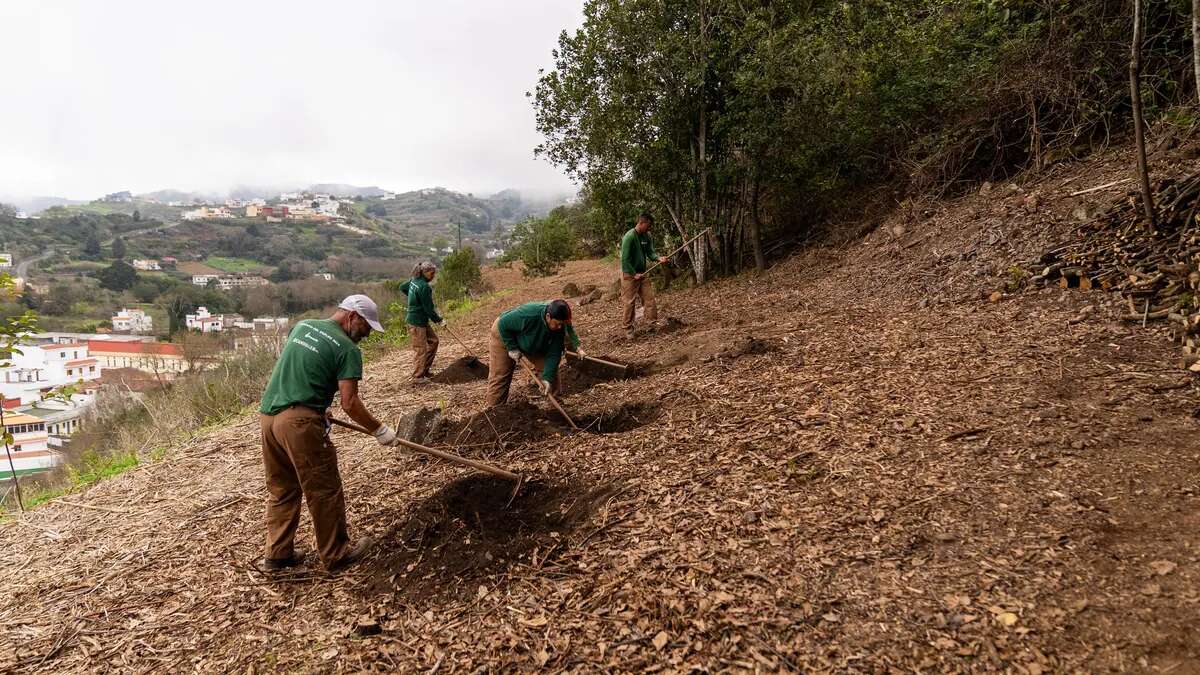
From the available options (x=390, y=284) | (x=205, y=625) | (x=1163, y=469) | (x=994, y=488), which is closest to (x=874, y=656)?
(x=994, y=488)

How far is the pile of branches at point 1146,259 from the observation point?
14.6ft

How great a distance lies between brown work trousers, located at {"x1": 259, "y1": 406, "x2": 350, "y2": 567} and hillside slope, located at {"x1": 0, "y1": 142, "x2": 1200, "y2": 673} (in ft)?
0.77

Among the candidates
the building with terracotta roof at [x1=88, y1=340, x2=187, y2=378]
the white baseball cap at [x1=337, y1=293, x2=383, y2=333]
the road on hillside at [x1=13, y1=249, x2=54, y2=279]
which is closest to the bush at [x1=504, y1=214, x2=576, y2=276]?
the building with terracotta roof at [x1=88, y1=340, x2=187, y2=378]

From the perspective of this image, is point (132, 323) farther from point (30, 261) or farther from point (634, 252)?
point (634, 252)

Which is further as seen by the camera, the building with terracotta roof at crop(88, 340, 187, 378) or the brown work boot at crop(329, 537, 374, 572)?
the building with terracotta roof at crop(88, 340, 187, 378)

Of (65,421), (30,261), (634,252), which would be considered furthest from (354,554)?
(30,261)

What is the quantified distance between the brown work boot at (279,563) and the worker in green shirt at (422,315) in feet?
14.9

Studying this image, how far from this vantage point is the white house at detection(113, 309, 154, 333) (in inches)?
1802

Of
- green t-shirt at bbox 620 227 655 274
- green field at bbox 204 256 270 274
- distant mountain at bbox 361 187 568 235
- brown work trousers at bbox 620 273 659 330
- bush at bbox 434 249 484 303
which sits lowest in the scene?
brown work trousers at bbox 620 273 659 330

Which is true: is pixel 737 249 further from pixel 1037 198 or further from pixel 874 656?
pixel 874 656

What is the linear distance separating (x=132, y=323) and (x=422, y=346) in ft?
169

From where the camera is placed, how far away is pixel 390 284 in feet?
94.4

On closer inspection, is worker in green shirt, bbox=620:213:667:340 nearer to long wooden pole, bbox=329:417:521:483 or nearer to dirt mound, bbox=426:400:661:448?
dirt mound, bbox=426:400:661:448

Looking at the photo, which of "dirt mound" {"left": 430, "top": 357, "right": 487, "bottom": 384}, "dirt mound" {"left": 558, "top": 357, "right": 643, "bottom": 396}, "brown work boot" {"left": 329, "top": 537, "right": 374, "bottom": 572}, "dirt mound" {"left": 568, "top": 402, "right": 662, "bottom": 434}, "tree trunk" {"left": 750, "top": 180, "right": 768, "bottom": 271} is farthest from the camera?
"tree trunk" {"left": 750, "top": 180, "right": 768, "bottom": 271}
